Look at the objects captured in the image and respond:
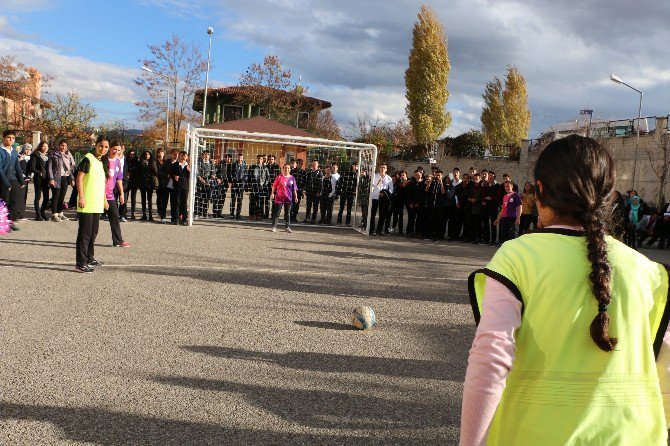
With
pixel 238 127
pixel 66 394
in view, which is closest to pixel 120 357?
pixel 66 394

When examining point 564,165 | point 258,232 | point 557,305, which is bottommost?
point 258,232

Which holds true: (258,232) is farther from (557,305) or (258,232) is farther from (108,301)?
(557,305)

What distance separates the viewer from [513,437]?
1.79m

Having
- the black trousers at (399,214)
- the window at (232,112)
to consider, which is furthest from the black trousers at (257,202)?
the window at (232,112)

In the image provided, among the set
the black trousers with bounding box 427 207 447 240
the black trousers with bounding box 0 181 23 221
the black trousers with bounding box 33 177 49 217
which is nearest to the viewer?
the black trousers with bounding box 0 181 23 221

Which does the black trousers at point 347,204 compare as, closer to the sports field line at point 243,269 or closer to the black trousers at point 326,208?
the black trousers at point 326,208

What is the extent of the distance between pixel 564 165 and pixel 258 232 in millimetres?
15512

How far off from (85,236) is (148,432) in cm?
590

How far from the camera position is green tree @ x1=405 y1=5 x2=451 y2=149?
53562 mm

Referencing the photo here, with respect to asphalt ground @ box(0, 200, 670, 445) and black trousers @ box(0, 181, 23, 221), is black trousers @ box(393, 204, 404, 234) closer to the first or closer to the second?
asphalt ground @ box(0, 200, 670, 445)

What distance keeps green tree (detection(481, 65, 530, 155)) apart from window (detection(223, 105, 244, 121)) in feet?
74.6

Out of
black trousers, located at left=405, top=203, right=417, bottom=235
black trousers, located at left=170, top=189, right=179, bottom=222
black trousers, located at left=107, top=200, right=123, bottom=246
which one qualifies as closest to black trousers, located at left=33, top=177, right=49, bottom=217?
black trousers, located at left=170, top=189, right=179, bottom=222

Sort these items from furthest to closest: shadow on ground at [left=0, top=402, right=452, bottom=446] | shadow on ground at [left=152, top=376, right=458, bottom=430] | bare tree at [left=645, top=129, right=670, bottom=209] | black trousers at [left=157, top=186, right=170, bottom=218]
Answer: bare tree at [left=645, top=129, right=670, bottom=209]
black trousers at [left=157, top=186, right=170, bottom=218]
shadow on ground at [left=152, top=376, right=458, bottom=430]
shadow on ground at [left=0, top=402, right=452, bottom=446]

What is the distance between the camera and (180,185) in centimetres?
1778
